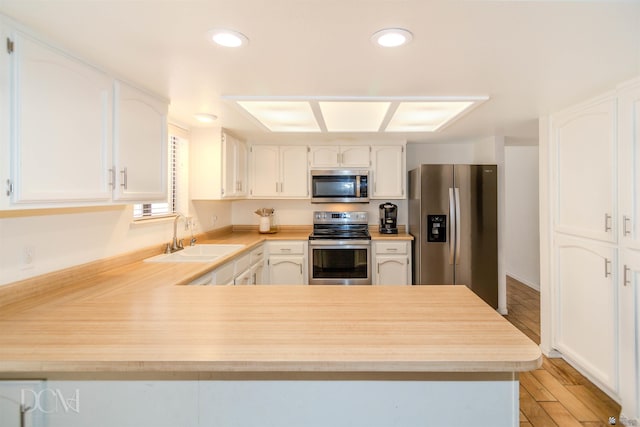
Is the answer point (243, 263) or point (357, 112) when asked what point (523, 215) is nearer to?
point (357, 112)

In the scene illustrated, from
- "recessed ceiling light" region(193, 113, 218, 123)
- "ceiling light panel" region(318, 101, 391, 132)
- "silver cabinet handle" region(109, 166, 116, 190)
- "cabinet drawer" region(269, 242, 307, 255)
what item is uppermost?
"ceiling light panel" region(318, 101, 391, 132)

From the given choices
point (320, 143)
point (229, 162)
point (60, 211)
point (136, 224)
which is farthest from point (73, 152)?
point (320, 143)

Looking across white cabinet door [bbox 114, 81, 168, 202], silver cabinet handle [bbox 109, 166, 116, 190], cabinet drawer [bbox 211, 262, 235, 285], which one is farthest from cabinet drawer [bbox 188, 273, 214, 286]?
silver cabinet handle [bbox 109, 166, 116, 190]

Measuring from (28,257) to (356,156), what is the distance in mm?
3089

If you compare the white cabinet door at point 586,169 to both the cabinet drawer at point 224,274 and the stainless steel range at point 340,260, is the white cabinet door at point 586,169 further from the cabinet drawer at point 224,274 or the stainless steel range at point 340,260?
the cabinet drawer at point 224,274

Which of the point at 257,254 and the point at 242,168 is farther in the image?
the point at 242,168

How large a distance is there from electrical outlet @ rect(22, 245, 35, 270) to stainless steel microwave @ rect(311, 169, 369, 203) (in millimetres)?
2651

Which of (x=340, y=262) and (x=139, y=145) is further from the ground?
(x=139, y=145)

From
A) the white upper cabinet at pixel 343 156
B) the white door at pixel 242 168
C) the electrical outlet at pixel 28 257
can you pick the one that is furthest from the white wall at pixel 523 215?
the electrical outlet at pixel 28 257

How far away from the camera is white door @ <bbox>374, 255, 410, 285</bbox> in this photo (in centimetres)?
355

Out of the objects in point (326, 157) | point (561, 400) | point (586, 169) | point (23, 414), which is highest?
Result: point (326, 157)

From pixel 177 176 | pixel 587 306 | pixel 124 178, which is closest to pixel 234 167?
pixel 177 176

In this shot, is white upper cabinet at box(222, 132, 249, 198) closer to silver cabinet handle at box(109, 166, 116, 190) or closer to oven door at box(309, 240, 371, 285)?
oven door at box(309, 240, 371, 285)

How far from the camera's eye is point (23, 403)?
949mm
